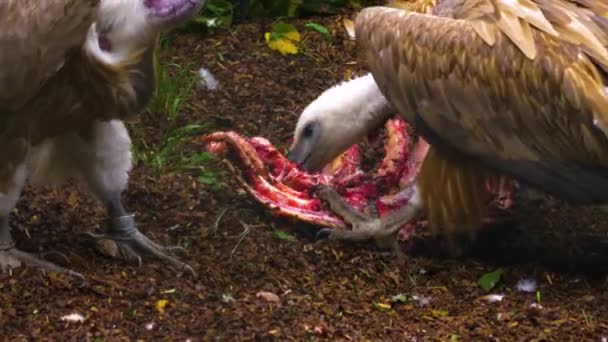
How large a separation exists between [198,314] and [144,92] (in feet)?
2.61

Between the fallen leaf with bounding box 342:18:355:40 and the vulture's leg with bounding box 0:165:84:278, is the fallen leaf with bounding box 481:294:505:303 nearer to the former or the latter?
the vulture's leg with bounding box 0:165:84:278

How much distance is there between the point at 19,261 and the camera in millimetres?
4289

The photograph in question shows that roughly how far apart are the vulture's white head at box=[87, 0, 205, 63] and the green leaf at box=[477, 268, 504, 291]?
1378 millimetres

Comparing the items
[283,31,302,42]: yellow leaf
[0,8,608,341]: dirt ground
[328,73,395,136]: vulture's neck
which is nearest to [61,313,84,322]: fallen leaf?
[0,8,608,341]: dirt ground

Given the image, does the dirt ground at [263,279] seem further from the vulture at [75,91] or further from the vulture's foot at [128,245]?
the vulture at [75,91]

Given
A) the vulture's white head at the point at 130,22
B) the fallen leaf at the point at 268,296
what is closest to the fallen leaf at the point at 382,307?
the fallen leaf at the point at 268,296

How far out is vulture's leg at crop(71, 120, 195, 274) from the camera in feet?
14.4

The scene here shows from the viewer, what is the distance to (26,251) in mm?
4488

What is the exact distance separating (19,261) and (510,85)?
1759 millimetres

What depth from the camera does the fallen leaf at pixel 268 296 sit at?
4126mm

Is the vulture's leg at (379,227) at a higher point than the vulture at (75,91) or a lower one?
lower

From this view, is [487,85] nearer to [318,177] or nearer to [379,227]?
[379,227]

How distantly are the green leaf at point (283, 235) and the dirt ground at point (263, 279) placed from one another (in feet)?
0.09

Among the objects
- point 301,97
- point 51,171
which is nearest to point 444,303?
point 51,171
